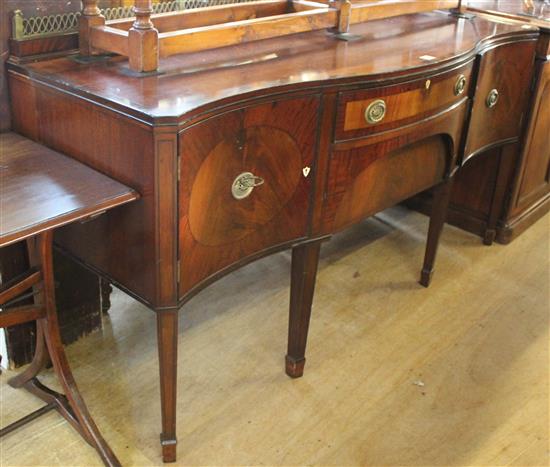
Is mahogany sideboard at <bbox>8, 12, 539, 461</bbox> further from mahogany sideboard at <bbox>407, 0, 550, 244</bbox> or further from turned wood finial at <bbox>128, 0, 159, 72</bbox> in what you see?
mahogany sideboard at <bbox>407, 0, 550, 244</bbox>

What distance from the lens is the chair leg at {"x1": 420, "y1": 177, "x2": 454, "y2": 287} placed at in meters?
2.31

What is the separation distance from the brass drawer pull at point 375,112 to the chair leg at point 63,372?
81 centimetres

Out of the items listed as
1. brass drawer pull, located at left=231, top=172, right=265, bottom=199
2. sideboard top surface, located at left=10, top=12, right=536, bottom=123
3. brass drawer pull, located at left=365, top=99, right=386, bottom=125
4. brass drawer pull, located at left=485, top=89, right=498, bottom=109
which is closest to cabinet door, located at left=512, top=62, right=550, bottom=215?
brass drawer pull, located at left=485, top=89, right=498, bottom=109

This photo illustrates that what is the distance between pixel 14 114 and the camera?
1663 mm

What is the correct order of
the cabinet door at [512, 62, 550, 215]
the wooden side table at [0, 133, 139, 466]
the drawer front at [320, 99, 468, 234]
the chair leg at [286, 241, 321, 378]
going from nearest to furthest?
the wooden side table at [0, 133, 139, 466] → the drawer front at [320, 99, 468, 234] → the chair leg at [286, 241, 321, 378] → the cabinet door at [512, 62, 550, 215]

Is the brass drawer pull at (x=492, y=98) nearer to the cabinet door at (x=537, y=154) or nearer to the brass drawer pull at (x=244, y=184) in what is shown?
the cabinet door at (x=537, y=154)

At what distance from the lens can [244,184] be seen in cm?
153

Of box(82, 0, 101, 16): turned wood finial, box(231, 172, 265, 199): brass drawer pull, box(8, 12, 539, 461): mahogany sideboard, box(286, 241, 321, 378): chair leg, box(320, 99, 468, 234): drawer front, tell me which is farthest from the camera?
box(286, 241, 321, 378): chair leg

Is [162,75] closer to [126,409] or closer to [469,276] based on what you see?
[126,409]

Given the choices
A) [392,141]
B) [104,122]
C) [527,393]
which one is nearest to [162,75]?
[104,122]

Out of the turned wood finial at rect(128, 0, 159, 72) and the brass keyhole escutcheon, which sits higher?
the turned wood finial at rect(128, 0, 159, 72)

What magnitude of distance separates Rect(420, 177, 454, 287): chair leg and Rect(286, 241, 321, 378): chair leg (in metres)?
0.67

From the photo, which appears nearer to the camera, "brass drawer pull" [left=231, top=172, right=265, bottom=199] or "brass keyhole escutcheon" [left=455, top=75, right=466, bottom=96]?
"brass drawer pull" [left=231, top=172, right=265, bottom=199]

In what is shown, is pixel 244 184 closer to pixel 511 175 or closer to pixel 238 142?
pixel 238 142
